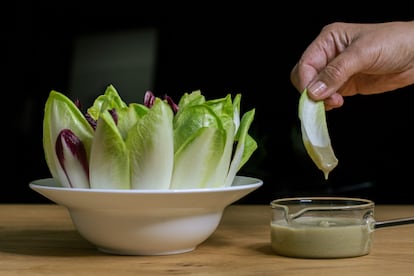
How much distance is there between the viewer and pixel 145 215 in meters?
0.88

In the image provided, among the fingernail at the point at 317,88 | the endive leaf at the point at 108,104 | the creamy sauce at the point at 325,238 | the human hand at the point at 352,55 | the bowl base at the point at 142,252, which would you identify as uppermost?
the human hand at the point at 352,55

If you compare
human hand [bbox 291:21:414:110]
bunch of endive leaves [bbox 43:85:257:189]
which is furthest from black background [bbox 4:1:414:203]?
bunch of endive leaves [bbox 43:85:257:189]

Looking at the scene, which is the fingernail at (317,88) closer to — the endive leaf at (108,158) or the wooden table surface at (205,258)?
the wooden table surface at (205,258)

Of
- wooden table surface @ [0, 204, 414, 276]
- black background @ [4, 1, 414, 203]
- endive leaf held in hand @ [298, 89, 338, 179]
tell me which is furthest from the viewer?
black background @ [4, 1, 414, 203]

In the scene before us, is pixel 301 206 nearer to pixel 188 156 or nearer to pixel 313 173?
pixel 188 156

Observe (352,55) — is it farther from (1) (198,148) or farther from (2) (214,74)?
(2) (214,74)

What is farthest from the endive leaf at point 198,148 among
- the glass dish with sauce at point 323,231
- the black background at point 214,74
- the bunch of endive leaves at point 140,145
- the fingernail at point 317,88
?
the black background at point 214,74

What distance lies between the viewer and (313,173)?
79.6 inches

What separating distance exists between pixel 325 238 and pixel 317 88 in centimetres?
25

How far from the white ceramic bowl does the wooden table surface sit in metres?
0.02

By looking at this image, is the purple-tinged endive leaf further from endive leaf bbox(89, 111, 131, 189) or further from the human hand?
the human hand

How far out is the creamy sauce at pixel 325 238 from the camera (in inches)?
35.2

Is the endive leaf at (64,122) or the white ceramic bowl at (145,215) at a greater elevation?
the endive leaf at (64,122)

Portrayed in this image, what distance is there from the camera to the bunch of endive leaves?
86cm
